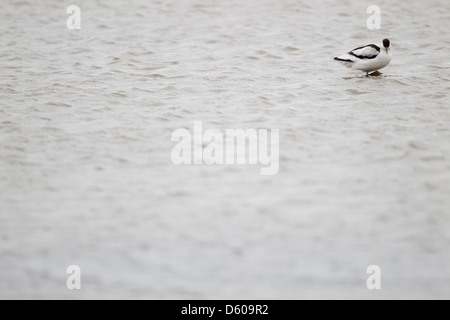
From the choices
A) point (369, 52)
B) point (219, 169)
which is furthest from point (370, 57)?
point (219, 169)

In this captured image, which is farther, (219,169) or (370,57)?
(370,57)

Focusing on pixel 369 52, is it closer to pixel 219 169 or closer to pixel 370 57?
pixel 370 57

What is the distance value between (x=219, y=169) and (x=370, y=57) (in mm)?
5145

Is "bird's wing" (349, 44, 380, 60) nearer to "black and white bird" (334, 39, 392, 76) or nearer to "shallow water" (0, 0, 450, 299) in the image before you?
"black and white bird" (334, 39, 392, 76)

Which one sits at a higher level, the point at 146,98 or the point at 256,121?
the point at 146,98

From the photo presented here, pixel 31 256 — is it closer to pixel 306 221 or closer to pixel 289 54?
pixel 306 221

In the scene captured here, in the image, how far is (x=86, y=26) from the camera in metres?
16.5

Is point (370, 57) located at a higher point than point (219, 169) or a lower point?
higher

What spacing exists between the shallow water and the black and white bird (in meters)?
0.36

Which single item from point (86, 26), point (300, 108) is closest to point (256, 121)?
point (300, 108)

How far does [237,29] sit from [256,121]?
21.2 ft

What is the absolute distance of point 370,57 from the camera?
12555 mm

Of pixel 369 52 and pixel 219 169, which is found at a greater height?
pixel 369 52

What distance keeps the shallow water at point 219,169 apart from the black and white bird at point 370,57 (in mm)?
362
